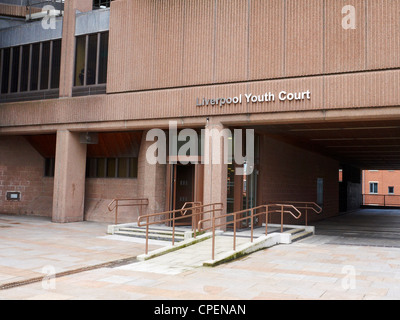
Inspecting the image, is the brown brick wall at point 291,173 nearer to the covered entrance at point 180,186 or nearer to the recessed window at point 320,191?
the recessed window at point 320,191

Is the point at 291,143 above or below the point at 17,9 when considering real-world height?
below

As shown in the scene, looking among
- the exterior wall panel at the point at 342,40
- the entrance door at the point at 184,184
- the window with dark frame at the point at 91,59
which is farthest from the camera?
the window with dark frame at the point at 91,59

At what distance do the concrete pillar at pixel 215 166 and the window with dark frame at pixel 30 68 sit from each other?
26.0ft

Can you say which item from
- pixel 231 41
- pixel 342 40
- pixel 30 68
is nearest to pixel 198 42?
pixel 231 41

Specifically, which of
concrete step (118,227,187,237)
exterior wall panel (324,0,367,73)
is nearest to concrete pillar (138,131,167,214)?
concrete step (118,227,187,237)

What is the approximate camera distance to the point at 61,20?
18.0 m

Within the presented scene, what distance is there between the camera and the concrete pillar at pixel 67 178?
17.2 meters

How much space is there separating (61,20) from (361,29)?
1229cm

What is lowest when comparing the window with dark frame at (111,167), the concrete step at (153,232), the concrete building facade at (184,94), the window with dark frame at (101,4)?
the concrete step at (153,232)

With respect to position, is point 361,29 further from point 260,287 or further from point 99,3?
point 99,3

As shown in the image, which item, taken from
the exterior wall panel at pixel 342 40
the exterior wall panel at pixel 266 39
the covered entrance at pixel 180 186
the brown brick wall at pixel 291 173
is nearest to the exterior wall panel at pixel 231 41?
the exterior wall panel at pixel 266 39

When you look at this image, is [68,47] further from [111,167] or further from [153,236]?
[153,236]

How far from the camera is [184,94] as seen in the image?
47.6 ft
